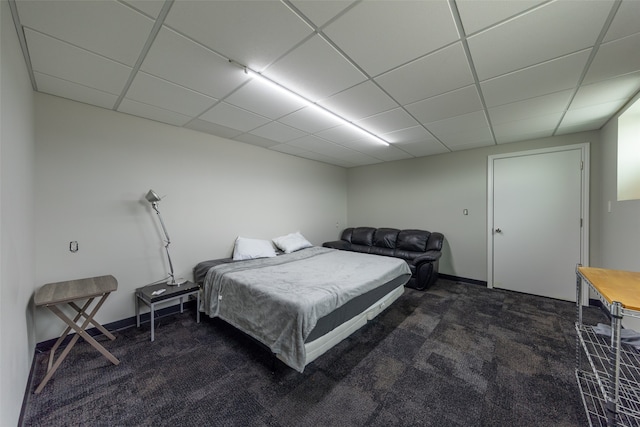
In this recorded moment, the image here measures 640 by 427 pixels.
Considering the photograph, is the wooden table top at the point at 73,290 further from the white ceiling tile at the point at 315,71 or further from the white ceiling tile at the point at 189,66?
the white ceiling tile at the point at 315,71

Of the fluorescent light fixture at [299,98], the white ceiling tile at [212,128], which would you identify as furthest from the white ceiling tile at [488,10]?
the white ceiling tile at [212,128]

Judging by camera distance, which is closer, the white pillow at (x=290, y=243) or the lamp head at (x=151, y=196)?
the lamp head at (x=151, y=196)

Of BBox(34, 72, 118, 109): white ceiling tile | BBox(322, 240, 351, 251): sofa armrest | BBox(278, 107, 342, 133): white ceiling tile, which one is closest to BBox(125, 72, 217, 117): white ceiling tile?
BBox(34, 72, 118, 109): white ceiling tile

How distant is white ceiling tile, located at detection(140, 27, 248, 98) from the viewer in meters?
1.57

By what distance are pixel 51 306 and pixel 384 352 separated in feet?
9.30

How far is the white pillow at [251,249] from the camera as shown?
3.48m

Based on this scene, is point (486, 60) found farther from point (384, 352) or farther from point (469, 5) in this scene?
point (384, 352)

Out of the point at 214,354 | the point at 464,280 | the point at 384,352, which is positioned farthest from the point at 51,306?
the point at 464,280

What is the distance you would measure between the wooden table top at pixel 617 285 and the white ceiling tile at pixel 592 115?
1944 millimetres

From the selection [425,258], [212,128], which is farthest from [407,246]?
[212,128]

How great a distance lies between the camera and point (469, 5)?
126 centimetres

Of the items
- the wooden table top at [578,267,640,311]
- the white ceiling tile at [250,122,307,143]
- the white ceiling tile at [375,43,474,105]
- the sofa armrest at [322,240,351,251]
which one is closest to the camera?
the wooden table top at [578,267,640,311]

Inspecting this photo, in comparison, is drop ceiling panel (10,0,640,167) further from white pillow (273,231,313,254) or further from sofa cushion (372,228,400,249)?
sofa cushion (372,228,400,249)

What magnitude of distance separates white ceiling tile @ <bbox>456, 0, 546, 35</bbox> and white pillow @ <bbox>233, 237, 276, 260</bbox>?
337 cm
